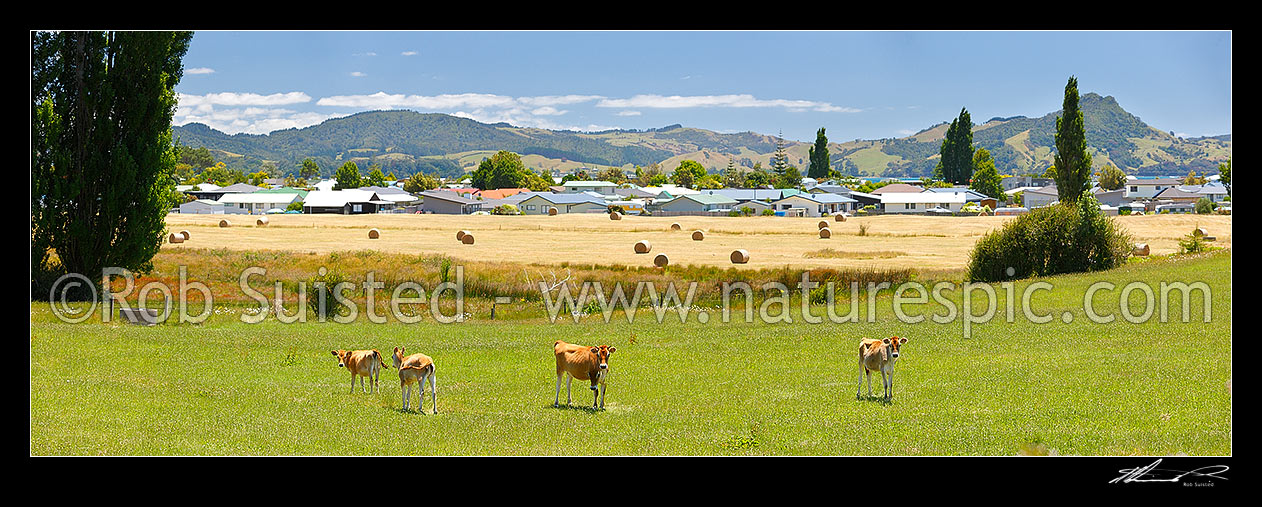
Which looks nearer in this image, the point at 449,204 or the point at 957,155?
the point at 449,204

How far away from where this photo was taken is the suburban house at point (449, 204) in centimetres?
15050

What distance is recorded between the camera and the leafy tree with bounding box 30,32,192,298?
3014 centimetres

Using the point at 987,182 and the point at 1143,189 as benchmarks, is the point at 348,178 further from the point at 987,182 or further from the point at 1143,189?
the point at 1143,189

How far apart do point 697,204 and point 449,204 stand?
1497 inches

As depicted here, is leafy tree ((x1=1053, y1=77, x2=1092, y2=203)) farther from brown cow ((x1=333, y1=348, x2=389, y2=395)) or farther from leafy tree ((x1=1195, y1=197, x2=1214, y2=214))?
brown cow ((x1=333, y1=348, x2=389, y2=395))

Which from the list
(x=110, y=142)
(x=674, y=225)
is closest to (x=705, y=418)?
(x=110, y=142)

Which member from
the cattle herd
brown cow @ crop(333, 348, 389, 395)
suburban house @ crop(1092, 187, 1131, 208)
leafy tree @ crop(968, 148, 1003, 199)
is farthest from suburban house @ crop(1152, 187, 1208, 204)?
brown cow @ crop(333, 348, 389, 395)

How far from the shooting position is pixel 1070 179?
7069 centimetres

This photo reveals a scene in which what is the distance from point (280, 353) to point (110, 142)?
1354cm

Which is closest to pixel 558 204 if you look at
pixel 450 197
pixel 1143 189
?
pixel 450 197

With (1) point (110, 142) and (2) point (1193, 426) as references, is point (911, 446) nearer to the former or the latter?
(2) point (1193, 426)

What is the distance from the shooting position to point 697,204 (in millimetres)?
145875
